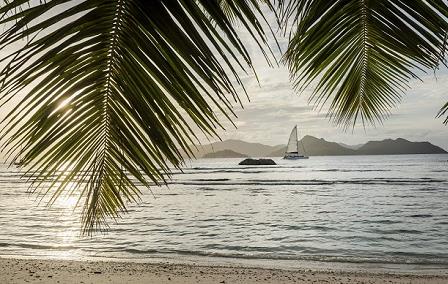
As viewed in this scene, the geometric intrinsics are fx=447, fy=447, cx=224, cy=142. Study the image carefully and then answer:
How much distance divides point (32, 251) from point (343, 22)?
1492cm

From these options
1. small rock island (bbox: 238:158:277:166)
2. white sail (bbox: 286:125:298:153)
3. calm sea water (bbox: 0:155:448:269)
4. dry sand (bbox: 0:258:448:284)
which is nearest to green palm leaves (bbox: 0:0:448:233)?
dry sand (bbox: 0:258:448:284)

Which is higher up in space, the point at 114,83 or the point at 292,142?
the point at 292,142

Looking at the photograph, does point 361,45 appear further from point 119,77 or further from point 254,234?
point 254,234

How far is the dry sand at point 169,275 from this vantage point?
394 inches

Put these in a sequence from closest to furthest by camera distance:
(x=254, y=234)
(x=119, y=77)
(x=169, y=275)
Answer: (x=119, y=77) < (x=169, y=275) < (x=254, y=234)

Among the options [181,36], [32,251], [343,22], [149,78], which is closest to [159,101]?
[149,78]

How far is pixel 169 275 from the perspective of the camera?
10570 millimetres

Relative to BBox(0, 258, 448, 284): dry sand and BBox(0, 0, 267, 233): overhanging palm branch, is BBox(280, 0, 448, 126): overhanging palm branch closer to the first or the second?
BBox(0, 0, 267, 233): overhanging palm branch

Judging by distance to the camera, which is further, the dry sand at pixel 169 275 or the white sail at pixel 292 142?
the white sail at pixel 292 142

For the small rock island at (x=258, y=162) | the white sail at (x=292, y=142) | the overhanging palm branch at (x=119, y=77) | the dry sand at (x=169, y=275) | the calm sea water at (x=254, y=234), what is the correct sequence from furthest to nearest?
1. the white sail at (x=292, y=142)
2. the small rock island at (x=258, y=162)
3. the calm sea water at (x=254, y=234)
4. the dry sand at (x=169, y=275)
5. the overhanging palm branch at (x=119, y=77)

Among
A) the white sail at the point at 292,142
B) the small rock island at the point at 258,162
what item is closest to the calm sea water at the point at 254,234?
the small rock island at the point at 258,162

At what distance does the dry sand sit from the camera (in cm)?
1000

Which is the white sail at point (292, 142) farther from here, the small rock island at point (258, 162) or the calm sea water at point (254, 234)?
the calm sea water at point (254, 234)

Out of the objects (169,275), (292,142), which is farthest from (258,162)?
(169,275)
